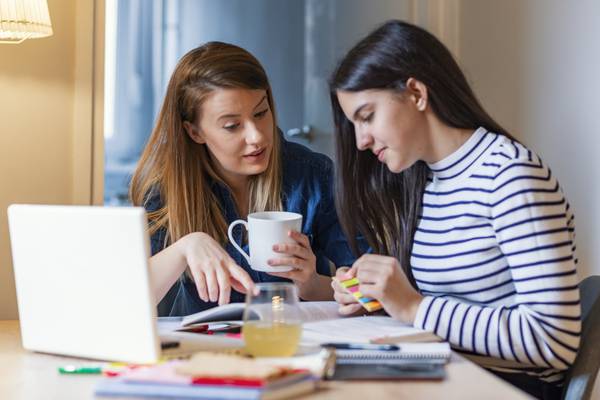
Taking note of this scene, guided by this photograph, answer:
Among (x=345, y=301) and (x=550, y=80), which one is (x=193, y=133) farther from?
(x=550, y=80)

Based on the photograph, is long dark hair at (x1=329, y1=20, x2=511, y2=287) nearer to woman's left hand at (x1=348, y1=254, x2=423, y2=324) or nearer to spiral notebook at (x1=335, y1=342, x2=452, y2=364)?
woman's left hand at (x1=348, y1=254, x2=423, y2=324)

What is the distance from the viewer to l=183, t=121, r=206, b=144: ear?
79.8 inches

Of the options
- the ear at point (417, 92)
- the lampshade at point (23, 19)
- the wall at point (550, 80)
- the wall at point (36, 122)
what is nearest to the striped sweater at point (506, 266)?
the ear at point (417, 92)

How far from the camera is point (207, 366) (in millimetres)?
1087

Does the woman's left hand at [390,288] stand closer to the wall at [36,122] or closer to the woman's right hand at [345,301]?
the woman's right hand at [345,301]

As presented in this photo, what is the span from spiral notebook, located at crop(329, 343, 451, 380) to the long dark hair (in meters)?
0.47

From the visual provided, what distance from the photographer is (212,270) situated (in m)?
1.60

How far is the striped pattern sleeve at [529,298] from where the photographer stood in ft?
4.50

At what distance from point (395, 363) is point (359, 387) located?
0.33 feet

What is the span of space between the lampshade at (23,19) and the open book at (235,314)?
2.62 ft

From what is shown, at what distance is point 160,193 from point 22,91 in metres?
0.47

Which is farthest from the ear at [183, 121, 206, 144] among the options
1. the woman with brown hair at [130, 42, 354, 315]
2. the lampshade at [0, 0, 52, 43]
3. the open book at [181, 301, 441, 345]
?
the open book at [181, 301, 441, 345]

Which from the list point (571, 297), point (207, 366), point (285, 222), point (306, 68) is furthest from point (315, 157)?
point (306, 68)

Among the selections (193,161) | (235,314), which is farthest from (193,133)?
(235,314)
